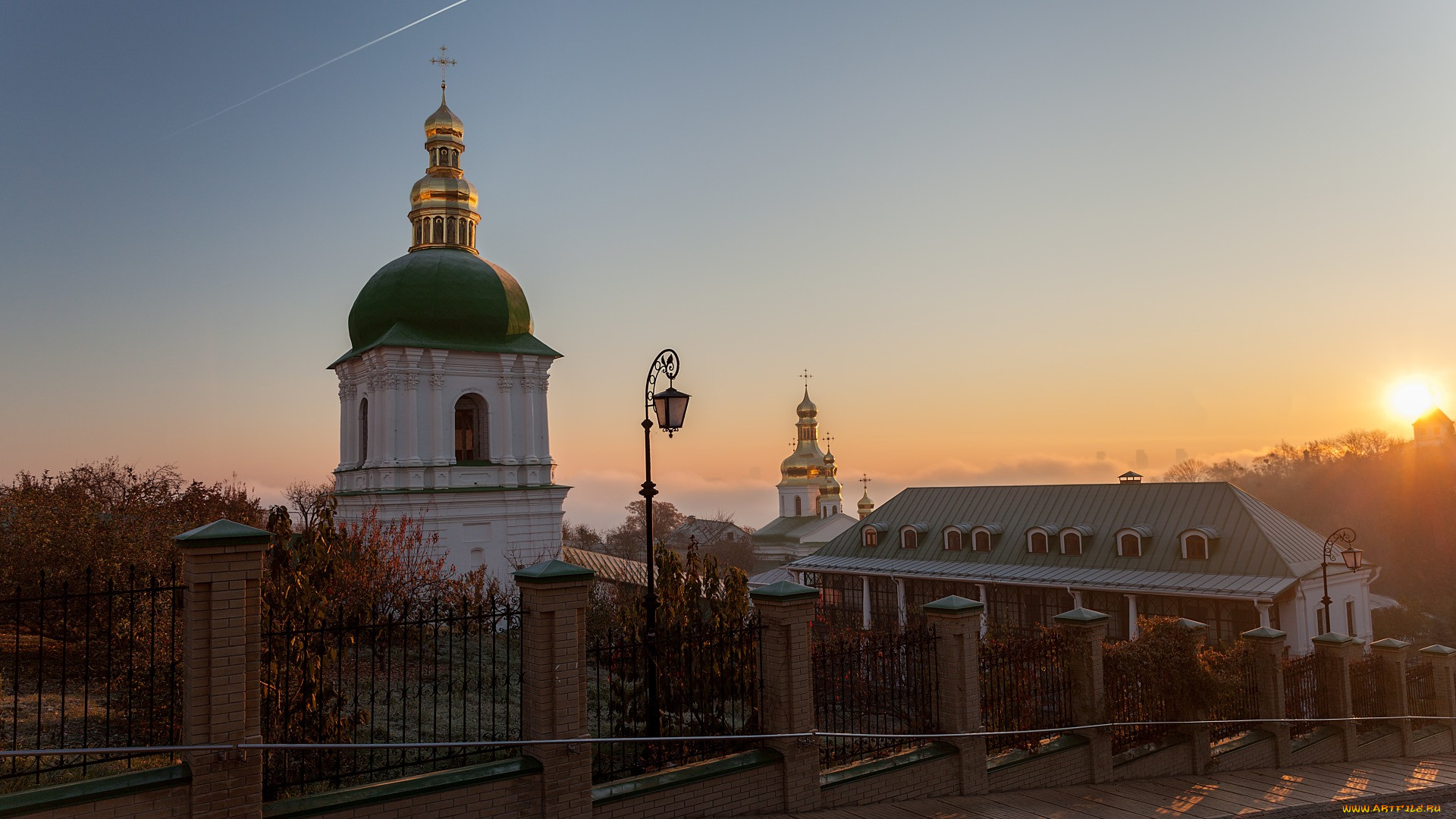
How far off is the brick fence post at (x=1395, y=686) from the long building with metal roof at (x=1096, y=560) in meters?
9.26

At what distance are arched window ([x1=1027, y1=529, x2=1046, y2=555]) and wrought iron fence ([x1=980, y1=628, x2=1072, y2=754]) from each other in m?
28.2

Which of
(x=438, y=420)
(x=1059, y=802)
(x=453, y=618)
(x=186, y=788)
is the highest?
(x=438, y=420)

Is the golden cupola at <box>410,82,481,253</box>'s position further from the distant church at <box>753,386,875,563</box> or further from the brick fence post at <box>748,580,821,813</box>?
the distant church at <box>753,386,875,563</box>

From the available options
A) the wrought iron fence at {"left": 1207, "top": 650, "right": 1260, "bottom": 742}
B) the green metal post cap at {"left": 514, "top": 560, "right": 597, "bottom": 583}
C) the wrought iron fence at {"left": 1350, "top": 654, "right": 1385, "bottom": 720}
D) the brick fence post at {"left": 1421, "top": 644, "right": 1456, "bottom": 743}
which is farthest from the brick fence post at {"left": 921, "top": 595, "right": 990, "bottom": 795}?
the brick fence post at {"left": 1421, "top": 644, "right": 1456, "bottom": 743}

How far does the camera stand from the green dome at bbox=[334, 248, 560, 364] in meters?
28.7

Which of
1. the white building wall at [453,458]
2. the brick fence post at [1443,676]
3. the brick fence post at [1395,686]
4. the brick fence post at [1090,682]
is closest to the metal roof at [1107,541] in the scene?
the brick fence post at [1443,676]

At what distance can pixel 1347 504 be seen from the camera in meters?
62.8

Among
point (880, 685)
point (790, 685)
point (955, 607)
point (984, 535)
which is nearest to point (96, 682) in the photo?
point (790, 685)

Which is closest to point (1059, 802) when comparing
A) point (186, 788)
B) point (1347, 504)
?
point (186, 788)

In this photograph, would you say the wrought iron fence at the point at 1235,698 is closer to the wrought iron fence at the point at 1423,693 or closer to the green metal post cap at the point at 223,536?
the wrought iron fence at the point at 1423,693

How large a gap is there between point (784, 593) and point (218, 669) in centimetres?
489

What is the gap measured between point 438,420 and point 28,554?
14621 millimetres

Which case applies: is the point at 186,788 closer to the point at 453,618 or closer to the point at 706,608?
the point at 453,618

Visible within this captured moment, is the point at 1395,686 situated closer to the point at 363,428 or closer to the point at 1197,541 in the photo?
the point at 1197,541
